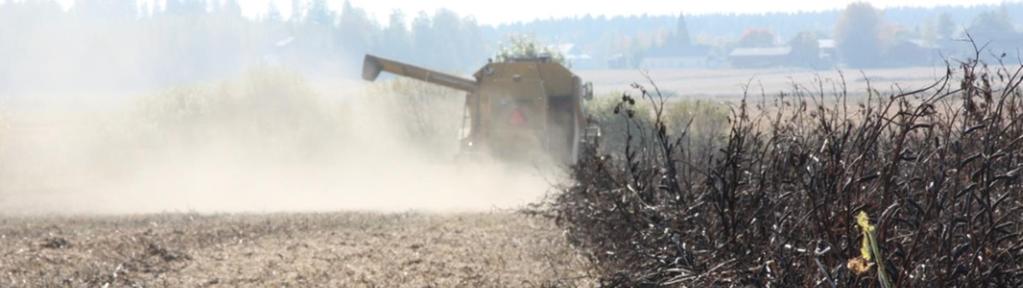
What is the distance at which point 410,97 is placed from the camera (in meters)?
56.7

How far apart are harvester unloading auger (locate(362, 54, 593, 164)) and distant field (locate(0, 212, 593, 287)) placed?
9033 mm

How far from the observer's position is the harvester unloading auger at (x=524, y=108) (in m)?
32.9

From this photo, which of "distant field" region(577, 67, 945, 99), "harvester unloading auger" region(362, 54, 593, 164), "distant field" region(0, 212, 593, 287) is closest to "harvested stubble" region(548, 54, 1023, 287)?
"distant field" region(0, 212, 593, 287)

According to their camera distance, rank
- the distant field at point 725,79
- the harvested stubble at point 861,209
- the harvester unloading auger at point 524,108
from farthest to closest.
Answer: the distant field at point 725,79
the harvester unloading auger at point 524,108
the harvested stubble at point 861,209

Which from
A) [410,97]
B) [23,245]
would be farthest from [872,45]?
[23,245]

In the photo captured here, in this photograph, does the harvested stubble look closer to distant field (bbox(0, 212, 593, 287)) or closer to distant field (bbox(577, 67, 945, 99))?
distant field (bbox(0, 212, 593, 287))

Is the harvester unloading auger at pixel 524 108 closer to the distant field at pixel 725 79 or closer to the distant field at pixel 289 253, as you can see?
the distant field at pixel 289 253

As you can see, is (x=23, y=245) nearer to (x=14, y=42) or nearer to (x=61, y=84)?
(x=14, y=42)

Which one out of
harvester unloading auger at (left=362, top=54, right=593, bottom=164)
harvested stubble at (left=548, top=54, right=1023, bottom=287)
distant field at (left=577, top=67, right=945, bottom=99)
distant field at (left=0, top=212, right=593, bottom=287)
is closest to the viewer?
harvested stubble at (left=548, top=54, right=1023, bottom=287)

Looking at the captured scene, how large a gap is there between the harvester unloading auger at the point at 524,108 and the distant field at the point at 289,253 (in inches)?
356

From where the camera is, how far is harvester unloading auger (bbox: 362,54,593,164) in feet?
108

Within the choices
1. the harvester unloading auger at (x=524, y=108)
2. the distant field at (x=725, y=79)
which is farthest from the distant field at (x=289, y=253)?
the distant field at (x=725, y=79)

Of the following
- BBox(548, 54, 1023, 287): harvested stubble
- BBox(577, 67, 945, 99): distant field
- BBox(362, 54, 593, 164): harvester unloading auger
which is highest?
BBox(577, 67, 945, 99): distant field

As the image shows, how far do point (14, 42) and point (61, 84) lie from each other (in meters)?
15.6
